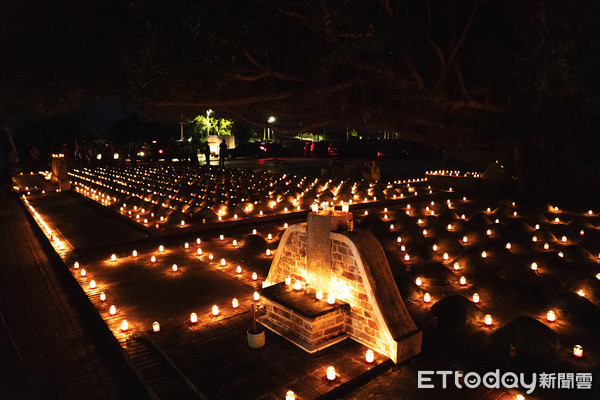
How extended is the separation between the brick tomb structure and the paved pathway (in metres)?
1.70

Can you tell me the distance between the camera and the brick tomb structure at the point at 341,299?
173 inches

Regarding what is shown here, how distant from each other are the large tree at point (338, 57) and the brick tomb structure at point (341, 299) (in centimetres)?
443

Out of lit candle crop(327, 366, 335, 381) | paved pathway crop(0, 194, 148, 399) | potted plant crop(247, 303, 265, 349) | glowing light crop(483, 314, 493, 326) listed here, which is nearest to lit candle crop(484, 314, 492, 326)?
glowing light crop(483, 314, 493, 326)

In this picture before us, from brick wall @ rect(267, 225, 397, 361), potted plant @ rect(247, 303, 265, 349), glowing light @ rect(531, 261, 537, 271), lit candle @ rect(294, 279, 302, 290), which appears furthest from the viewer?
glowing light @ rect(531, 261, 537, 271)

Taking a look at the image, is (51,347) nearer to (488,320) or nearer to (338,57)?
(488,320)

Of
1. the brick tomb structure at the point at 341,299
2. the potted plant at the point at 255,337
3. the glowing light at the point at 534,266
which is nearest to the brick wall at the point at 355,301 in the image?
the brick tomb structure at the point at 341,299

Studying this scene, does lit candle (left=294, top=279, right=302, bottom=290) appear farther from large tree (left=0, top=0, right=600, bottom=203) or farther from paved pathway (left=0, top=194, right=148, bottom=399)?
large tree (left=0, top=0, right=600, bottom=203)

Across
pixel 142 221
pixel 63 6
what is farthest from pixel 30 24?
pixel 142 221

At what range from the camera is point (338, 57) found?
26.7ft

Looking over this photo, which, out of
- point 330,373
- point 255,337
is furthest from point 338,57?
point 330,373

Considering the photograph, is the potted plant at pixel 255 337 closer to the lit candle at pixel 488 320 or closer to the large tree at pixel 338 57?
the lit candle at pixel 488 320

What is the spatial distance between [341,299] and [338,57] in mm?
5172

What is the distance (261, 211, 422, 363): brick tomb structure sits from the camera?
439cm

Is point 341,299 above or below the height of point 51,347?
above
